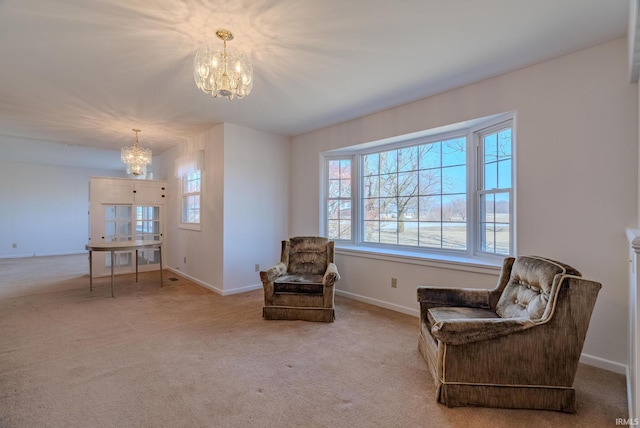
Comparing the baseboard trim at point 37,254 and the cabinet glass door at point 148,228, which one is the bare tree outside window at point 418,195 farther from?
the baseboard trim at point 37,254

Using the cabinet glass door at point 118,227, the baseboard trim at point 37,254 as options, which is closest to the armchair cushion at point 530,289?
the cabinet glass door at point 118,227

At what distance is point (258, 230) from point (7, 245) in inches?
296

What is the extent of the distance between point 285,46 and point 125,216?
17.6 feet

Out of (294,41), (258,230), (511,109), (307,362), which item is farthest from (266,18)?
(258,230)

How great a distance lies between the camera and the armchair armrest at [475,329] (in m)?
1.81

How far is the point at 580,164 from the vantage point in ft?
7.90

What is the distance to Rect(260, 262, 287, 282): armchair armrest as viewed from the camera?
10.9ft

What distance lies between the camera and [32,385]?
2051 millimetres

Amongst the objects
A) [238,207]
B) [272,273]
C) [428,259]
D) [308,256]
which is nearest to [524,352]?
[428,259]

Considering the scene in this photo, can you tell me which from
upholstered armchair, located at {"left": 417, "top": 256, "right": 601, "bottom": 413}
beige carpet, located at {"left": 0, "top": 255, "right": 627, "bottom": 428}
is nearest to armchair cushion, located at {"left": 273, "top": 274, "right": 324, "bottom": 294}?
beige carpet, located at {"left": 0, "top": 255, "right": 627, "bottom": 428}

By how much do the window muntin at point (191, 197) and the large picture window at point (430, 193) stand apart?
90.6 inches

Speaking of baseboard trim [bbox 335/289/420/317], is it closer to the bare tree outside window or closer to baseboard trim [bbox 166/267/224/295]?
the bare tree outside window

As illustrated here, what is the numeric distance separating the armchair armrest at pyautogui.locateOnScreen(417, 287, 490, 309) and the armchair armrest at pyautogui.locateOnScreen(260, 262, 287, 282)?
5.37ft

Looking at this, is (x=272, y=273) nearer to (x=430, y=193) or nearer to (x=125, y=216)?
(x=430, y=193)
